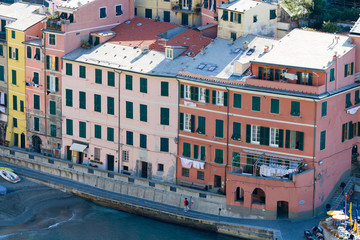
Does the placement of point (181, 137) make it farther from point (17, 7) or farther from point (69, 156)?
point (17, 7)

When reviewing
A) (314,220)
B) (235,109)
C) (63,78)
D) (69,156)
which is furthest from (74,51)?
(314,220)

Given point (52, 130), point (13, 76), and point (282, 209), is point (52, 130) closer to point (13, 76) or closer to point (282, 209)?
point (13, 76)

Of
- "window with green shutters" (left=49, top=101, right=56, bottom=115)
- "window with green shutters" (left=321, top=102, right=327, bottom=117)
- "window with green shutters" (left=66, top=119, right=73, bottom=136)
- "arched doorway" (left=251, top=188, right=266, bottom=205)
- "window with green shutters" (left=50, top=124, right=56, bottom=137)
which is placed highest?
"window with green shutters" (left=321, top=102, right=327, bottom=117)

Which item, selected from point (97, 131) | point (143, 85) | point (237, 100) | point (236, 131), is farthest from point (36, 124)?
point (237, 100)

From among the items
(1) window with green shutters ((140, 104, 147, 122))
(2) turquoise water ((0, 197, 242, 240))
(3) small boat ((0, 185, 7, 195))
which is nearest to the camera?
(2) turquoise water ((0, 197, 242, 240))

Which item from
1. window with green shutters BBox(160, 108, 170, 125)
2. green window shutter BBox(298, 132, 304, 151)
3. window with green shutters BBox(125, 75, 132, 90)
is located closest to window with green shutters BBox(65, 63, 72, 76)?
window with green shutters BBox(125, 75, 132, 90)

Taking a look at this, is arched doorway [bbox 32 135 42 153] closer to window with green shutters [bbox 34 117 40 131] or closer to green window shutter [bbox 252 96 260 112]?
window with green shutters [bbox 34 117 40 131]
